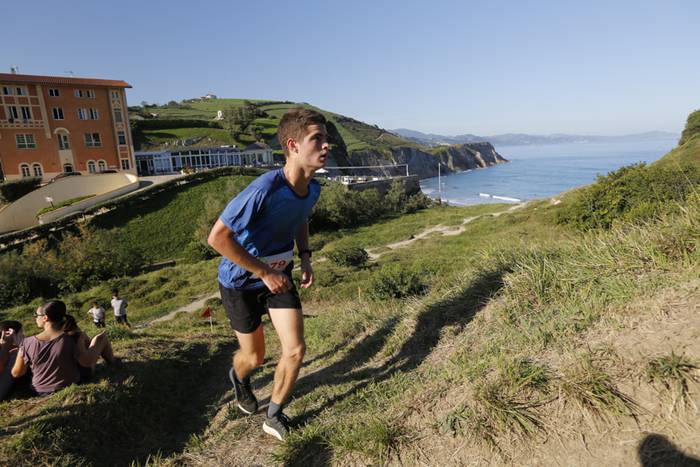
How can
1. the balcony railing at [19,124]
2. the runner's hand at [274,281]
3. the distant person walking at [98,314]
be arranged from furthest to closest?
the balcony railing at [19,124], the distant person walking at [98,314], the runner's hand at [274,281]

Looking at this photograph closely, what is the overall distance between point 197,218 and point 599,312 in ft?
124

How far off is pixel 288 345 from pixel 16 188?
5068cm

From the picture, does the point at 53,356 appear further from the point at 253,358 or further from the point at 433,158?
the point at 433,158

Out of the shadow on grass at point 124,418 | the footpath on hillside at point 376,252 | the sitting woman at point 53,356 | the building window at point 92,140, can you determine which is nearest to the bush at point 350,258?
the footpath on hillside at point 376,252

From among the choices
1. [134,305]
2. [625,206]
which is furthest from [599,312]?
[134,305]

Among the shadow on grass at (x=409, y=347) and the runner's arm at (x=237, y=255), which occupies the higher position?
the runner's arm at (x=237, y=255)

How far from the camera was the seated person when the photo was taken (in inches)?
176

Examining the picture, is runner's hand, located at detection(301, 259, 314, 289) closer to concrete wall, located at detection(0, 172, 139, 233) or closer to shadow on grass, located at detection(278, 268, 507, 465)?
shadow on grass, located at detection(278, 268, 507, 465)

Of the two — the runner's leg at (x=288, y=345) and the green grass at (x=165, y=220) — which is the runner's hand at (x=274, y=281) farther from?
the green grass at (x=165, y=220)

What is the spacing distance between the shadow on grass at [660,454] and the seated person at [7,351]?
19.7 ft

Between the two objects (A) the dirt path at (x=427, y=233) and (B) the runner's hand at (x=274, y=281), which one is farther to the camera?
(A) the dirt path at (x=427, y=233)

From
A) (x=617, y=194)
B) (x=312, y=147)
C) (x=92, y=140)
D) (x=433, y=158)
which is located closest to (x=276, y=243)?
(x=312, y=147)

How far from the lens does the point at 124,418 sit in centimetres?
417

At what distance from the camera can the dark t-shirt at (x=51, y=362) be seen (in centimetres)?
443
